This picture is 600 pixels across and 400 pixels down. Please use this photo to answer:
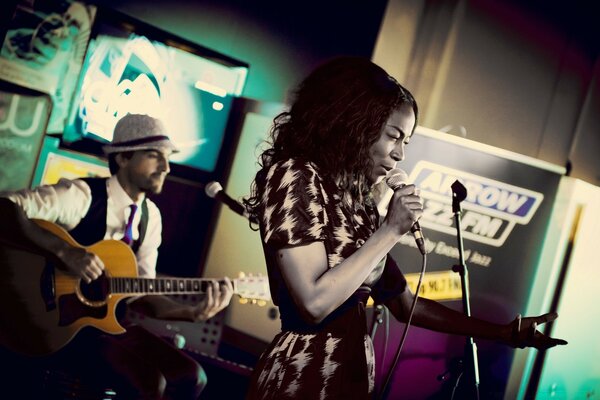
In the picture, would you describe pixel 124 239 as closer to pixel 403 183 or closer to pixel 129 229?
pixel 129 229

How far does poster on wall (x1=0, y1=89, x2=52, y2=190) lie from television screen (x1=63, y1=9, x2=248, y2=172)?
0.57ft

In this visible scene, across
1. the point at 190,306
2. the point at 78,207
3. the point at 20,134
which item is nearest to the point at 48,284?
the point at 78,207

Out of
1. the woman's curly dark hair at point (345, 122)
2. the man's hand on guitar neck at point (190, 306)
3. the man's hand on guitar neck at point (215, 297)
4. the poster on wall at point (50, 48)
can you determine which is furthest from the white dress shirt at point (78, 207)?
the woman's curly dark hair at point (345, 122)

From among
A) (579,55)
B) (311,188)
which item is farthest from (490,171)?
(311,188)

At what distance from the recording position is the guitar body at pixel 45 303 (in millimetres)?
3084

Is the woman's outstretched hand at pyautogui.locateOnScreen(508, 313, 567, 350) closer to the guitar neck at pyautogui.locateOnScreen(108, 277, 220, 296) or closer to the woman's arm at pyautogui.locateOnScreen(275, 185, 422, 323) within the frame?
the woman's arm at pyautogui.locateOnScreen(275, 185, 422, 323)

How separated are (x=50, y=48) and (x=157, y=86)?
2.03 ft

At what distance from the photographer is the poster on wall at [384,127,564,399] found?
3.74 metres

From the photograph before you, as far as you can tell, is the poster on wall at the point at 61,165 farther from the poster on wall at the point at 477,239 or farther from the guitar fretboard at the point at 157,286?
the poster on wall at the point at 477,239

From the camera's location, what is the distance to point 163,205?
3.85 meters

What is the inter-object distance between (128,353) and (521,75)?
361 centimetres

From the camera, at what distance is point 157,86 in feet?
12.2

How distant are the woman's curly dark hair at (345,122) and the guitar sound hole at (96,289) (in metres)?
1.82

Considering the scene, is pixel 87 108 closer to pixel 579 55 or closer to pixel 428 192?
pixel 428 192
